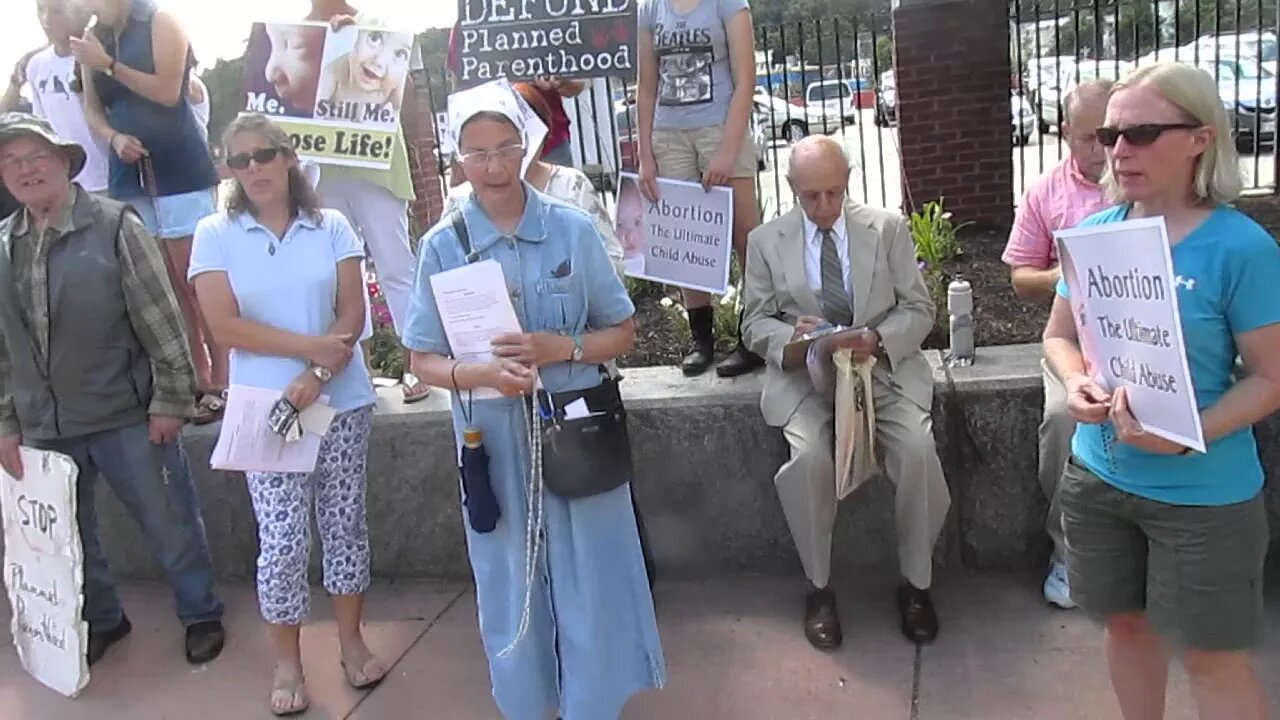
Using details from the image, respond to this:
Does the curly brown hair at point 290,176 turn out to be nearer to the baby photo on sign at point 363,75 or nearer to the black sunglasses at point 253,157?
the black sunglasses at point 253,157

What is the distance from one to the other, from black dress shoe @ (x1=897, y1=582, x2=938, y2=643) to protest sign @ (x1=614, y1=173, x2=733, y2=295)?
138cm

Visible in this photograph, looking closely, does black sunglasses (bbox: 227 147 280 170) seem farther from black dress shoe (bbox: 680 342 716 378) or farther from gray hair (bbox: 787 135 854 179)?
black dress shoe (bbox: 680 342 716 378)

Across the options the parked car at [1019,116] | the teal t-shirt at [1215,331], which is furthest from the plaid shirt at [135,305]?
the parked car at [1019,116]

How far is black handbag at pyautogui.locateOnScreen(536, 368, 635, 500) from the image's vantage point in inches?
109

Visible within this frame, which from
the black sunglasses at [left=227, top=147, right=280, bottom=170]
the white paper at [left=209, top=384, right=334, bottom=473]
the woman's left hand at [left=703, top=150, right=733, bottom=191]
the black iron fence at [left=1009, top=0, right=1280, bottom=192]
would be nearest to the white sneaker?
the woman's left hand at [left=703, top=150, right=733, bottom=191]

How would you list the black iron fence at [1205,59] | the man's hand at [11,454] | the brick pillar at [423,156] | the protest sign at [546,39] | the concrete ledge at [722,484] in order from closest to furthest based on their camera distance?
1. the man's hand at [11,454]
2. the concrete ledge at [722,484]
3. the protest sign at [546,39]
4. the brick pillar at [423,156]
5. the black iron fence at [1205,59]

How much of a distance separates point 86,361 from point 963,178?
5072 millimetres

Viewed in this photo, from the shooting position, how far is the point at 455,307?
2727 millimetres

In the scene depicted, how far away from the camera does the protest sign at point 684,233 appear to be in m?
4.32

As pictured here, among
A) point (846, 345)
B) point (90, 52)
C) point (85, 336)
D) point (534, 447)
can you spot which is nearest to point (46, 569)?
point (85, 336)

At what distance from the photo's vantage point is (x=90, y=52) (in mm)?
4250

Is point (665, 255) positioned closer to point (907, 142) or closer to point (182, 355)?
point (182, 355)

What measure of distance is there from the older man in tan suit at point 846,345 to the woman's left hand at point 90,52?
265 centimetres

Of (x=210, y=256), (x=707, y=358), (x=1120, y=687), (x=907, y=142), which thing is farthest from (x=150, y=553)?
(x=907, y=142)
